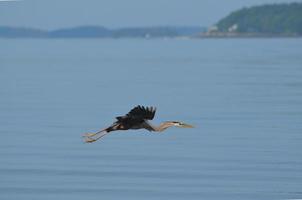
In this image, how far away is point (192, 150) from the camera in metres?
10.1

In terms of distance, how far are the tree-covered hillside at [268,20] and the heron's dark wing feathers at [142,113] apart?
118 feet

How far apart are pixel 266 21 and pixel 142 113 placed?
4185 centimetres

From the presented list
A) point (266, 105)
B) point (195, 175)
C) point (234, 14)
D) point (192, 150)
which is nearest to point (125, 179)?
point (195, 175)

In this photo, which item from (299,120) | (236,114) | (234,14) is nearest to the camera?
(299,120)

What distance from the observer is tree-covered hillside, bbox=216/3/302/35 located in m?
43.4

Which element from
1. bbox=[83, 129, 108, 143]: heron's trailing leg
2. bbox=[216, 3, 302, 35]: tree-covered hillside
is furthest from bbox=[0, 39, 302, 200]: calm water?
bbox=[216, 3, 302, 35]: tree-covered hillside

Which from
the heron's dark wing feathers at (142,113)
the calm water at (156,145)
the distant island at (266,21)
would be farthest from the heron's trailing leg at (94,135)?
the distant island at (266,21)

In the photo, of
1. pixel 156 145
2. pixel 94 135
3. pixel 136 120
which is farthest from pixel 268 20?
pixel 136 120

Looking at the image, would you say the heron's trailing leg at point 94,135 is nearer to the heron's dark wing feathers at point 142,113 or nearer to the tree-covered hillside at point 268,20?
the heron's dark wing feathers at point 142,113

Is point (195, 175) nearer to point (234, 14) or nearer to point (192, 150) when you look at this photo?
point (192, 150)

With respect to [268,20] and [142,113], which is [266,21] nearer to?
[268,20]

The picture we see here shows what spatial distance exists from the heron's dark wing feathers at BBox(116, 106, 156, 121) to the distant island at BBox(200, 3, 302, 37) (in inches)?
1412

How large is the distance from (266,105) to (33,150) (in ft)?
15.6

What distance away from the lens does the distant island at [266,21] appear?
143 ft
